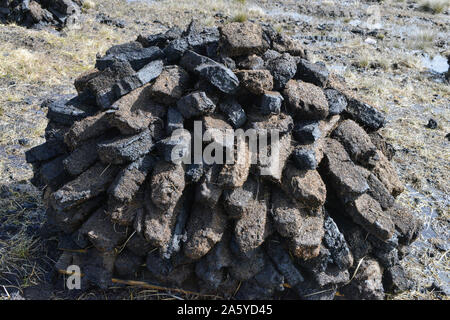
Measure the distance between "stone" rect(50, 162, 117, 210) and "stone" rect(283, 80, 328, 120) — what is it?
1.92 metres

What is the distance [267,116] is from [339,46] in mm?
9026

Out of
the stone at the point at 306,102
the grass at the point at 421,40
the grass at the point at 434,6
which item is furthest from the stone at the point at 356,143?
the grass at the point at 434,6

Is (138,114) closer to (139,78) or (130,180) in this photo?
(139,78)

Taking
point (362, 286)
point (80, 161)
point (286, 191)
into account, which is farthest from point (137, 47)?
point (362, 286)

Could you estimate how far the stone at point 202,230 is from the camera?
11.2ft

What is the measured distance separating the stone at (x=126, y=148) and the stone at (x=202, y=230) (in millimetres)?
758

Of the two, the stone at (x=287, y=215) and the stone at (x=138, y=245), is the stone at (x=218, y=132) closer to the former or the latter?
the stone at (x=287, y=215)

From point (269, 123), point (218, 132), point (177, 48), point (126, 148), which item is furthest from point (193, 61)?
point (126, 148)

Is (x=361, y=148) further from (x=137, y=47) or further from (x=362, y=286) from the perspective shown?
(x=137, y=47)

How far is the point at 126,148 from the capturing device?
3535 millimetres

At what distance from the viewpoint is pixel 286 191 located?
3.64m

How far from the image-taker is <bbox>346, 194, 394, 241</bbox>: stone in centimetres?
362

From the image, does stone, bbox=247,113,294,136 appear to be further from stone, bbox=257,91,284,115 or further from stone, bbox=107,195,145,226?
A: stone, bbox=107,195,145,226

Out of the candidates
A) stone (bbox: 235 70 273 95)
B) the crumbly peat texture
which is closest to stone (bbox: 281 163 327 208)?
the crumbly peat texture
